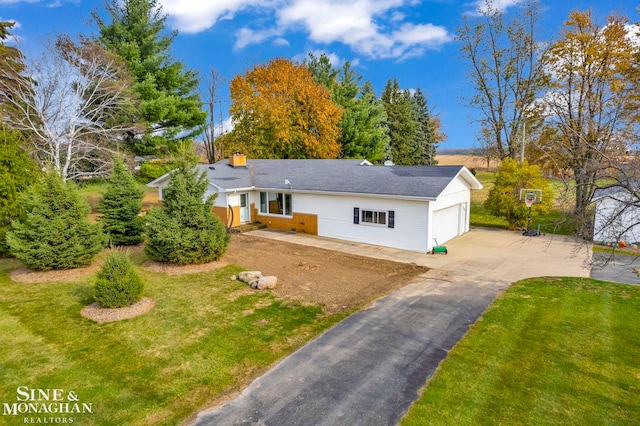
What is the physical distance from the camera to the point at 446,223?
18.1m

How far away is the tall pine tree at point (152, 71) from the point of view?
92.5ft

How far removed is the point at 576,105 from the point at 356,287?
20.6 metres

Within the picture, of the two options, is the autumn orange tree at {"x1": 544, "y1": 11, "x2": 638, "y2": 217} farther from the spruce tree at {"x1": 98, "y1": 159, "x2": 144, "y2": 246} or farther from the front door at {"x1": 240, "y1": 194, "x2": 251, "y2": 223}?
the spruce tree at {"x1": 98, "y1": 159, "x2": 144, "y2": 246}

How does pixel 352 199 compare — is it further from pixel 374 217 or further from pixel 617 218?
pixel 617 218

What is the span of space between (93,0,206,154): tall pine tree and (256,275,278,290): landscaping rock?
2228 centimetres

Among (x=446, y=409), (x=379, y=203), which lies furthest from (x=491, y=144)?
(x=446, y=409)

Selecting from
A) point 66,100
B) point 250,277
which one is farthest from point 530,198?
point 66,100

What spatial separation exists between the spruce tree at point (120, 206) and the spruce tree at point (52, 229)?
2.92 metres

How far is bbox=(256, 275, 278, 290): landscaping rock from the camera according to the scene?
1112cm

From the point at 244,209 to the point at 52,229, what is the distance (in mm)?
11009

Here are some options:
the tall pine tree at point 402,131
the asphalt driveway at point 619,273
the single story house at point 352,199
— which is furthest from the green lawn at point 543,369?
the tall pine tree at point 402,131

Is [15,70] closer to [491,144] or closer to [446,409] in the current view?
[446,409]

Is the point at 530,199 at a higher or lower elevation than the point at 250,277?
higher

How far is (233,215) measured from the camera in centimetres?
2091
